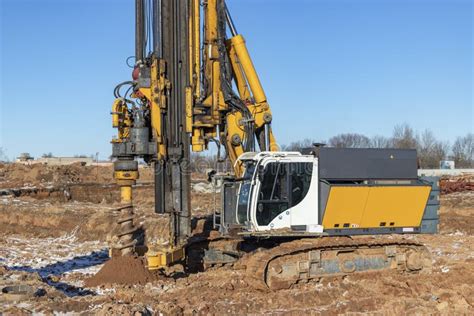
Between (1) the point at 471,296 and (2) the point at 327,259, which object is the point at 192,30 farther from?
(1) the point at 471,296

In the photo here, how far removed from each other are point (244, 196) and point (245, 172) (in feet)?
1.73

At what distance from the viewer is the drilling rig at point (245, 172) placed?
38.0 feet

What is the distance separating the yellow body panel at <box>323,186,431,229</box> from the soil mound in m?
3.61

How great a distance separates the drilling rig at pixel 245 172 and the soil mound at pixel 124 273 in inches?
12.9

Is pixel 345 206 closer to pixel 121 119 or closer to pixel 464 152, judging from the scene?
pixel 121 119

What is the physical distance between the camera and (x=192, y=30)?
1234cm

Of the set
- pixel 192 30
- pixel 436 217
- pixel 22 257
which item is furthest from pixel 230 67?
pixel 22 257

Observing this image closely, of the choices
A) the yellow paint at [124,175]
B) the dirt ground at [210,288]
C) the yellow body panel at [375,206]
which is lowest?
the dirt ground at [210,288]

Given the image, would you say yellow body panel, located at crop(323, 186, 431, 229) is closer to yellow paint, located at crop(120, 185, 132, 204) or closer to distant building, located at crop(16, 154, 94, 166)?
yellow paint, located at crop(120, 185, 132, 204)

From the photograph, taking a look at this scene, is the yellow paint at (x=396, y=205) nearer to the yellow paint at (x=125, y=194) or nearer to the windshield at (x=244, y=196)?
the windshield at (x=244, y=196)

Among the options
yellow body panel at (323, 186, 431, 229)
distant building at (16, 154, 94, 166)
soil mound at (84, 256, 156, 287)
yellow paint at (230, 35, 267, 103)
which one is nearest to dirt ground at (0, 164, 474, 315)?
soil mound at (84, 256, 156, 287)

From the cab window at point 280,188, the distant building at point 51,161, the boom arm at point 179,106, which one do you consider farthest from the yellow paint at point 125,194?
the distant building at point 51,161

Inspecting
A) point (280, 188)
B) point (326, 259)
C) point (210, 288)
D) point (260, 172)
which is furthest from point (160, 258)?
point (326, 259)

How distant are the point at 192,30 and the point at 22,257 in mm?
8417
